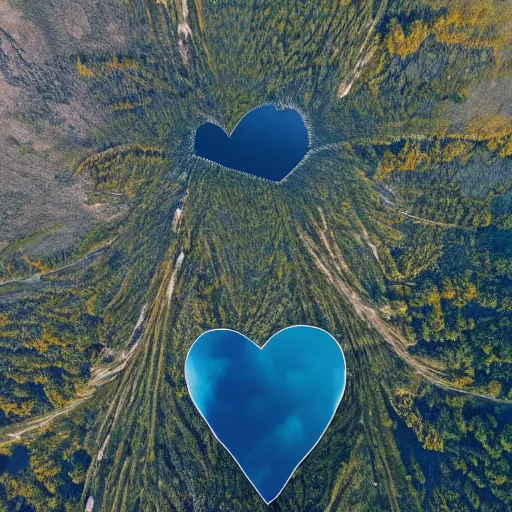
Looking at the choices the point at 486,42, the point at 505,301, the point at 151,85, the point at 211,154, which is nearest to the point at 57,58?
the point at 151,85

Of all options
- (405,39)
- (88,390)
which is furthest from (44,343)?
(405,39)

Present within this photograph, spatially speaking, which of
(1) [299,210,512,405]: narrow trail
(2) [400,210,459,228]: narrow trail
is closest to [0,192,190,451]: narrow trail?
(1) [299,210,512,405]: narrow trail

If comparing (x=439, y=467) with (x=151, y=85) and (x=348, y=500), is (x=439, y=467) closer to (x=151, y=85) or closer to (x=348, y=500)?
(x=348, y=500)

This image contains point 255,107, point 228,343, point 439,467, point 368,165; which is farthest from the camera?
point 255,107

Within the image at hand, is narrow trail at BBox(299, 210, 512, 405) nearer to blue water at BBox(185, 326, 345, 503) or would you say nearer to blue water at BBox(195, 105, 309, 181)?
blue water at BBox(185, 326, 345, 503)

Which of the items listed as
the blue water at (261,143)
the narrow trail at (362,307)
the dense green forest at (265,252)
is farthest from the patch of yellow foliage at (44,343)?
the narrow trail at (362,307)

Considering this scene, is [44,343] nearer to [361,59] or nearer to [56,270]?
[56,270]

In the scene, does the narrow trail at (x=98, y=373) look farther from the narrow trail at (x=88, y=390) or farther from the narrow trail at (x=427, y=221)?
the narrow trail at (x=427, y=221)
